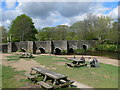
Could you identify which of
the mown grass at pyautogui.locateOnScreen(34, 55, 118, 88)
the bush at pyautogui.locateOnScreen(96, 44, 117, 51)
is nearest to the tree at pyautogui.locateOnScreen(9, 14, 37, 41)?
the bush at pyautogui.locateOnScreen(96, 44, 117, 51)

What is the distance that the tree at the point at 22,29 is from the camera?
1669 inches

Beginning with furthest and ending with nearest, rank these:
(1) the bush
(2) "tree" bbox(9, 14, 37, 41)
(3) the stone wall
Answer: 1. (2) "tree" bbox(9, 14, 37, 41)
2. (1) the bush
3. (3) the stone wall

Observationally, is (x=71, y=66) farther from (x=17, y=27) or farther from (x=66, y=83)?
(x=17, y=27)

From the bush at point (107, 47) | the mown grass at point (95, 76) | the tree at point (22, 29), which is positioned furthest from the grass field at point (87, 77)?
the tree at point (22, 29)

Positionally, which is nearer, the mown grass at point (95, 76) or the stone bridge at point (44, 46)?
the mown grass at point (95, 76)

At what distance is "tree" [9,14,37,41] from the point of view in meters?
42.4

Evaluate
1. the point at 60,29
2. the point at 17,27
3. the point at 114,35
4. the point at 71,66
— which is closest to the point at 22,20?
the point at 17,27

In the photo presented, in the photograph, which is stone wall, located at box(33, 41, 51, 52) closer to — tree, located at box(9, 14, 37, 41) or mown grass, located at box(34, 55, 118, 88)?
tree, located at box(9, 14, 37, 41)

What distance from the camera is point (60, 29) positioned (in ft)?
168

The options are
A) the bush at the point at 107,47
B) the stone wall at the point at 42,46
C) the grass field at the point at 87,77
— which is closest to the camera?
the grass field at the point at 87,77

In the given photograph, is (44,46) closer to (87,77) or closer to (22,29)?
(22,29)

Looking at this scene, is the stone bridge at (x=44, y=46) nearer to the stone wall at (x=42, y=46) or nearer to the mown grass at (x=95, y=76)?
the stone wall at (x=42, y=46)

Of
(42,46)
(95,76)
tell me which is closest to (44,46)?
(42,46)

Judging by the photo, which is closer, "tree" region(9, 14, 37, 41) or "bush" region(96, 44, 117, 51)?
"bush" region(96, 44, 117, 51)
